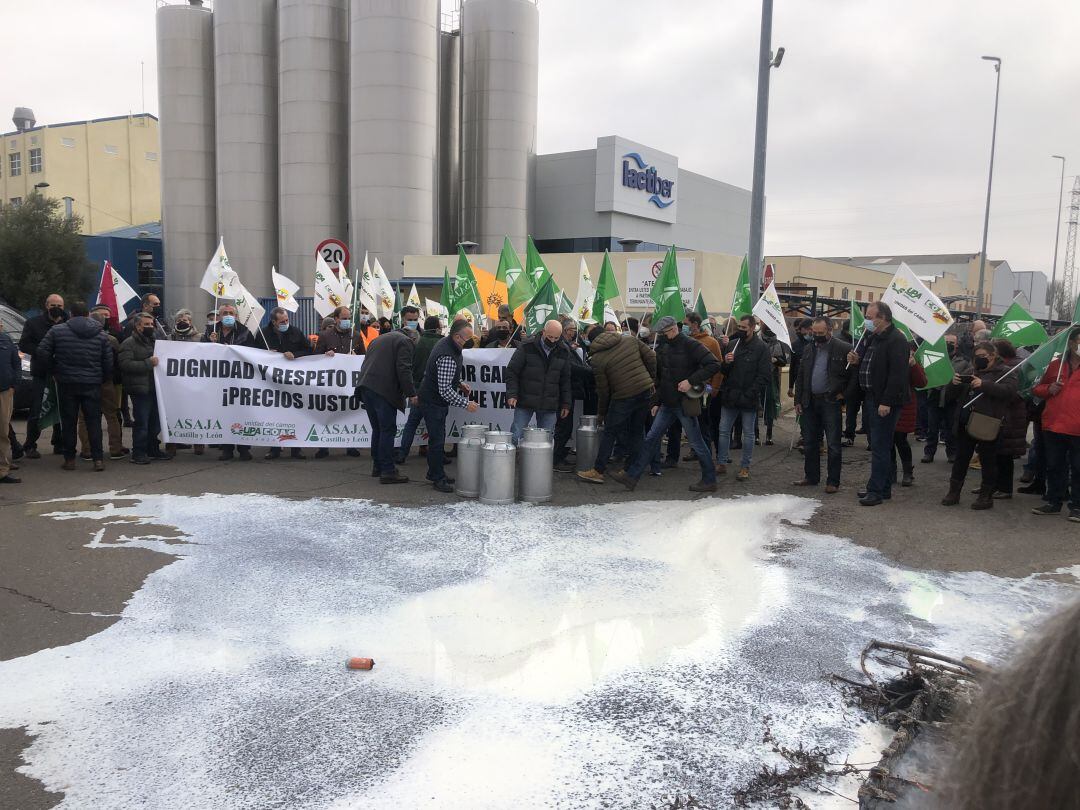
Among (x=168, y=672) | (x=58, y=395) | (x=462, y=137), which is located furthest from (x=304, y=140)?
(x=168, y=672)

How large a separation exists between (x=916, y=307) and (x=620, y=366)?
11.4 ft

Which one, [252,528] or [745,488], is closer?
[252,528]

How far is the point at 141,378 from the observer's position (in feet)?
35.0

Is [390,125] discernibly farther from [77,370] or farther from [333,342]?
[77,370]

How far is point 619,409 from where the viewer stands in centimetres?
1011

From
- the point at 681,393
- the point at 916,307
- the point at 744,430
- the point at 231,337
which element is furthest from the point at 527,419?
the point at 231,337

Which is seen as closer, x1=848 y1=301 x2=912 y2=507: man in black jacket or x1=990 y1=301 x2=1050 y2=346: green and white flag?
x1=848 y1=301 x2=912 y2=507: man in black jacket

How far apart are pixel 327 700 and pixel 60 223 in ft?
139

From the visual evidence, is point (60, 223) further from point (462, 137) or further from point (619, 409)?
point (619, 409)

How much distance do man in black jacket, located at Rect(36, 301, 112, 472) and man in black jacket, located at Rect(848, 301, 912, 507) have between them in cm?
934

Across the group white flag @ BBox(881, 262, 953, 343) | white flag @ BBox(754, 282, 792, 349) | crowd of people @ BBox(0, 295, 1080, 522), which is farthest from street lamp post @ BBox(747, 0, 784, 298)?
white flag @ BBox(881, 262, 953, 343)

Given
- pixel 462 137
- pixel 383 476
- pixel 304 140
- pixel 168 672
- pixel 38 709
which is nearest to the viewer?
pixel 38 709

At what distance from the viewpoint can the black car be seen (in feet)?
45.0

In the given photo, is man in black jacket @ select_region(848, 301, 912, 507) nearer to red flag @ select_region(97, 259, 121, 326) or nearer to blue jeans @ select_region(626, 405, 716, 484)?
blue jeans @ select_region(626, 405, 716, 484)
